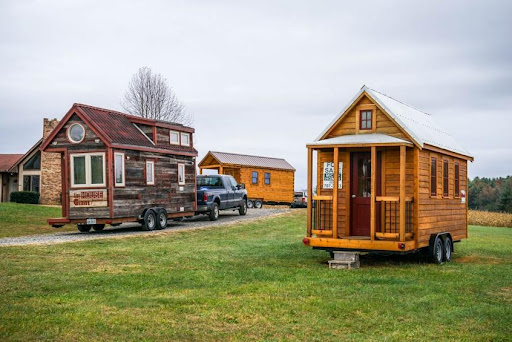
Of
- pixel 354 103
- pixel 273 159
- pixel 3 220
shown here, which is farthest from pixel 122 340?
pixel 273 159

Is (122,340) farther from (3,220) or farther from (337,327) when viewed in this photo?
(3,220)

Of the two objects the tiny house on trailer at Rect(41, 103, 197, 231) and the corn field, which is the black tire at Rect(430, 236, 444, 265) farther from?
the corn field

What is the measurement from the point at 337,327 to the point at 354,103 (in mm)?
8003

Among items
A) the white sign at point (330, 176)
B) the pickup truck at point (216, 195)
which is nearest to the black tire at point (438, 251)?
the white sign at point (330, 176)

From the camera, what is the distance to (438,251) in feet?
50.0

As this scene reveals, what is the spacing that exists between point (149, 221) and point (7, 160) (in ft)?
90.5

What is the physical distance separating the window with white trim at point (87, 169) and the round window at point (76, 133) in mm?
528

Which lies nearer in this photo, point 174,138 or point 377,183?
point 377,183

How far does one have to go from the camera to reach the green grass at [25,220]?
2339 cm

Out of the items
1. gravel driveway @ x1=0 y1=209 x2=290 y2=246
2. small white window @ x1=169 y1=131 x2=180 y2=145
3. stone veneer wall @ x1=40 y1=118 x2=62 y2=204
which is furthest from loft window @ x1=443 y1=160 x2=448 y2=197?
stone veneer wall @ x1=40 y1=118 x2=62 y2=204

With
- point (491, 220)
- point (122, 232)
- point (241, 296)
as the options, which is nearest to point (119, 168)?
point (122, 232)

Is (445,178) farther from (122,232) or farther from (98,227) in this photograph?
(98,227)

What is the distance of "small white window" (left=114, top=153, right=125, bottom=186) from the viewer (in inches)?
820

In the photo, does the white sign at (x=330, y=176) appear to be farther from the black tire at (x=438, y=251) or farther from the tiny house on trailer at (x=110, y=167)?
the tiny house on trailer at (x=110, y=167)
